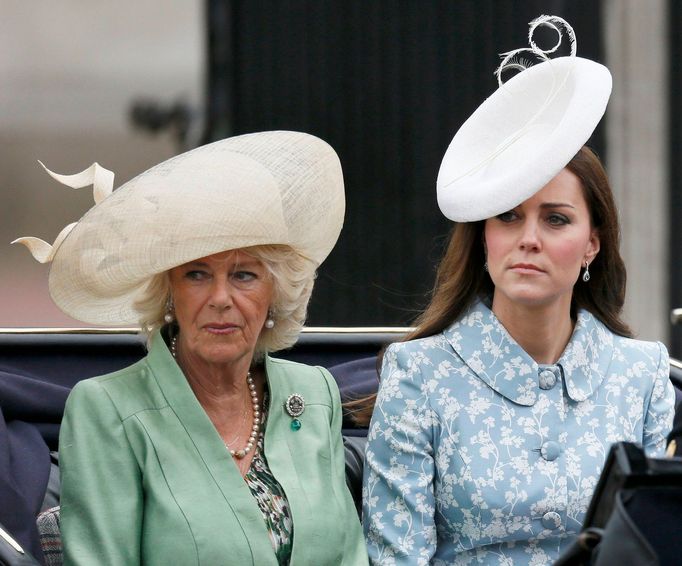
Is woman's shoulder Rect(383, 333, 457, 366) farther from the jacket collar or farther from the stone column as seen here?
the stone column

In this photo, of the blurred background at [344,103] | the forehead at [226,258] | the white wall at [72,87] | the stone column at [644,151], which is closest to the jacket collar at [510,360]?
the forehead at [226,258]

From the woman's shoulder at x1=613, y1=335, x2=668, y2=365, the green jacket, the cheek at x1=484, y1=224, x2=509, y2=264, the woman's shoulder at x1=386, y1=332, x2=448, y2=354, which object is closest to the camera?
the green jacket

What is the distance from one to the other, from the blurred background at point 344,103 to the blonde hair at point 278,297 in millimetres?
3470

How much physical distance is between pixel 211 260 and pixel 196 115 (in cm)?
427

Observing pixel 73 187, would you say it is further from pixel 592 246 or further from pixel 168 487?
pixel 592 246

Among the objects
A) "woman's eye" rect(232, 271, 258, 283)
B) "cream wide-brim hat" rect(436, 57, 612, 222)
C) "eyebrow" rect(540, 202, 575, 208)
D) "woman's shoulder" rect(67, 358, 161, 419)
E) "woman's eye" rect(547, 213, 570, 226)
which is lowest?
"woman's shoulder" rect(67, 358, 161, 419)

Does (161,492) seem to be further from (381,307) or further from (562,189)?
(381,307)

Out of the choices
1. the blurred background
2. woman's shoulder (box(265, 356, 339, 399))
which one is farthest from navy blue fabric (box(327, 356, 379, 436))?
the blurred background

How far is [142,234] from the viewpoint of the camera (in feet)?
8.78

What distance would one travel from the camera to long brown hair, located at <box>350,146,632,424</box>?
289cm

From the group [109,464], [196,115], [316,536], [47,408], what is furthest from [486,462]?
[196,115]

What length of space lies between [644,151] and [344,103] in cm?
151

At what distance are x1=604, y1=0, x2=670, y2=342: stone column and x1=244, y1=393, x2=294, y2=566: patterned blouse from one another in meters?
4.49

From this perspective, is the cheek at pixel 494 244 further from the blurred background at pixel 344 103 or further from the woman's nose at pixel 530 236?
the blurred background at pixel 344 103
